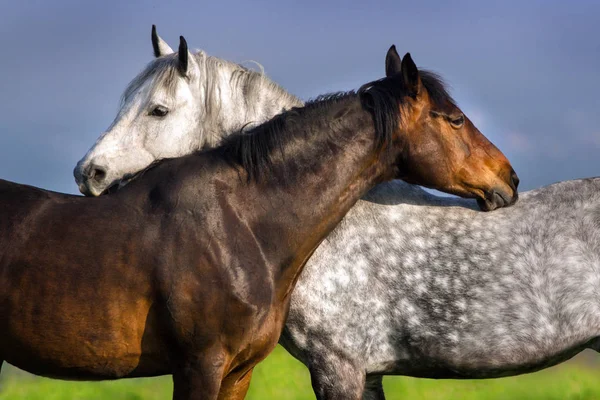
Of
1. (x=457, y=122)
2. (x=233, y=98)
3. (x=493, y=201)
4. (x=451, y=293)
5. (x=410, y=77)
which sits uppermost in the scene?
(x=410, y=77)

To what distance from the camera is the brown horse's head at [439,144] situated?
16.1ft

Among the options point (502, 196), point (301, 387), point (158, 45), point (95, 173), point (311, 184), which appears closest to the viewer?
point (311, 184)

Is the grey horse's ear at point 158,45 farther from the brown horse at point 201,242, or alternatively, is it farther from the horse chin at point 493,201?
the horse chin at point 493,201

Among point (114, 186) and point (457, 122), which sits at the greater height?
point (457, 122)

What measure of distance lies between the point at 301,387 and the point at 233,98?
3.38 metres

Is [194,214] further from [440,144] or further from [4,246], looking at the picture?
[440,144]

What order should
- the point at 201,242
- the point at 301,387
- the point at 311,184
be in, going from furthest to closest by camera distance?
the point at 301,387, the point at 311,184, the point at 201,242

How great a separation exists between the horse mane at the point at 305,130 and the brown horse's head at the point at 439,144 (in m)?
0.05

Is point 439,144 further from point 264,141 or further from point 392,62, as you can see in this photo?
point 264,141

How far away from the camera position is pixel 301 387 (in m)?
7.75

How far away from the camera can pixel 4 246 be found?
169 inches

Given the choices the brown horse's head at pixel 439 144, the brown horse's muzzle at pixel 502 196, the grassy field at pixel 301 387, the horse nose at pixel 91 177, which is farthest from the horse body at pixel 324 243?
the grassy field at pixel 301 387

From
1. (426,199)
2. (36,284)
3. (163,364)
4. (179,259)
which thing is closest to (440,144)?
(426,199)

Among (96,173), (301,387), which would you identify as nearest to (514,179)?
(96,173)
